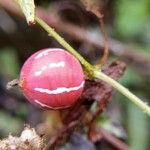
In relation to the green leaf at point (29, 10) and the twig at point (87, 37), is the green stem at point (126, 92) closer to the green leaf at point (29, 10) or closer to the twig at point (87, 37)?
the green leaf at point (29, 10)

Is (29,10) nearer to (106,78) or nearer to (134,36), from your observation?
(106,78)

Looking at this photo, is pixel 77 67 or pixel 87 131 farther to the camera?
pixel 87 131

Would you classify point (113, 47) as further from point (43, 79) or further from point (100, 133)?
point (43, 79)

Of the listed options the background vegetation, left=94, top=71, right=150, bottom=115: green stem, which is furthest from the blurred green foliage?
left=94, top=71, right=150, bottom=115: green stem

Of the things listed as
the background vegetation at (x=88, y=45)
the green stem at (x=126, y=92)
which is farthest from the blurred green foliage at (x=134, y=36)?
the green stem at (x=126, y=92)

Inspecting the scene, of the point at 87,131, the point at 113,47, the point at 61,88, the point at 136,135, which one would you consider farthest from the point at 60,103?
the point at 113,47

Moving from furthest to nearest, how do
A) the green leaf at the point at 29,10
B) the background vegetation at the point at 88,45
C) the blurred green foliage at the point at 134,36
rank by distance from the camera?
the blurred green foliage at the point at 134,36 → the background vegetation at the point at 88,45 → the green leaf at the point at 29,10

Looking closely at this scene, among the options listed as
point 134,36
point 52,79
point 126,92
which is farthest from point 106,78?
point 134,36
